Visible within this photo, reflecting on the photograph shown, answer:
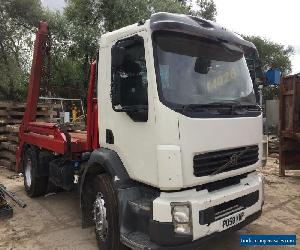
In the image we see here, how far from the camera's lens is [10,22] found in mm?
19547

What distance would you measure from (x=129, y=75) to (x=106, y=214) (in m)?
1.67

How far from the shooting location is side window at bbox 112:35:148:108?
369cm

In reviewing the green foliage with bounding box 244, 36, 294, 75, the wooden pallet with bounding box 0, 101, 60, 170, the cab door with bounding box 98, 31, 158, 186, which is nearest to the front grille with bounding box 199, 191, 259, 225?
the cab door with bounding box 98, 31, 158, 186

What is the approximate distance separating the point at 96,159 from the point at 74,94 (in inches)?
658

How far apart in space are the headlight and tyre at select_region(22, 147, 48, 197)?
425 centimetres

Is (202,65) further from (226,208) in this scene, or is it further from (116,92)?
(226,208)

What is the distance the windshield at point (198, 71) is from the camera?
359 cm

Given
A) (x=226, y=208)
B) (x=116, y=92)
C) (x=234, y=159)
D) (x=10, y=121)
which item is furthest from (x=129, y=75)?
(x=10, y=121)

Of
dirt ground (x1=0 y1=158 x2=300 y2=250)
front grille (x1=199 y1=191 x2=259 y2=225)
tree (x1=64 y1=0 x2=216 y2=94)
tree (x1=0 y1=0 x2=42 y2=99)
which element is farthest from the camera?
tree (x1=64 y1=0 x2=216 y2=94)

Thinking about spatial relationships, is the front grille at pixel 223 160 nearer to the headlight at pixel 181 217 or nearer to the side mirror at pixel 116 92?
the headlight at pixel 181 217

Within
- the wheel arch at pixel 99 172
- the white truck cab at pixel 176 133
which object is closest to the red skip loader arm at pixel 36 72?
the white truck cab at pixel 176 133

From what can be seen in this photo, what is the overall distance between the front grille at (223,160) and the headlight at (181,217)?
0.36m

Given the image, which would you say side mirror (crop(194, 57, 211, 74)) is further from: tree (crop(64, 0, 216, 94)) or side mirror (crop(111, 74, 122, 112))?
tree (crop(64, 0, 216, 94))

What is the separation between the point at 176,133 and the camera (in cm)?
341
